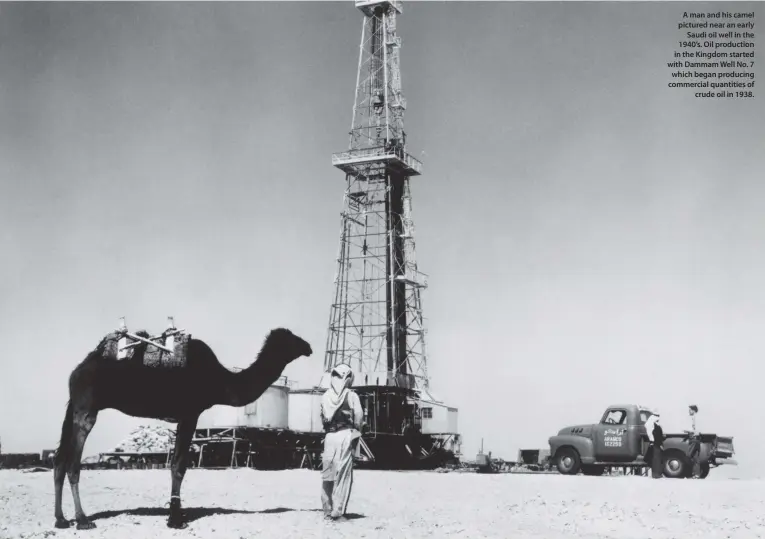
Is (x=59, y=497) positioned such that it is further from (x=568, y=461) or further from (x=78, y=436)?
(x=568, y=461)

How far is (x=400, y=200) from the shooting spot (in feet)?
210

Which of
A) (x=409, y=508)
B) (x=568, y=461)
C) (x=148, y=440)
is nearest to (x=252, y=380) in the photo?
(x=409, y=508)

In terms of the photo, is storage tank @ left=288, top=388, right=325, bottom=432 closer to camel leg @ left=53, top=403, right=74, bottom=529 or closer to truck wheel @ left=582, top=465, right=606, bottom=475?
truck wheel @ left=582, top=465, right=606, bottom=475

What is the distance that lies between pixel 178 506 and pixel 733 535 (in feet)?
28.4

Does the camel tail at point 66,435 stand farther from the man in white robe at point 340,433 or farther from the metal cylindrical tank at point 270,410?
the metal cylindrical tank at point 270,410

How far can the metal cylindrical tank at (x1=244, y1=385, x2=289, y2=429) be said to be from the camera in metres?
49.8

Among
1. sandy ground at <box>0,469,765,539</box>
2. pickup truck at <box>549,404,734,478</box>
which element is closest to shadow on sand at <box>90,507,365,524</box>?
sandy ground at <box>0,469,765,539</box>

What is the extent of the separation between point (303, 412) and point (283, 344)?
40956mm

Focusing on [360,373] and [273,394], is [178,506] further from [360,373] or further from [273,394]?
[360,373]

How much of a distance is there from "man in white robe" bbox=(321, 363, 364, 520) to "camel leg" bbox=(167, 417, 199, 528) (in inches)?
81.3

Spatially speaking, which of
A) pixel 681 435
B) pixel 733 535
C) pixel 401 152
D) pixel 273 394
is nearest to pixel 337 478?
pixel 733 535

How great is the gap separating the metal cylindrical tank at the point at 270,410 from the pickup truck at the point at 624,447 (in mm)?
22979

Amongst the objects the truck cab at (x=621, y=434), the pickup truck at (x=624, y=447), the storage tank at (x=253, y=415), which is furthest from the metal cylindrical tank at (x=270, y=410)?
the truck cab at (x=621, y=434)

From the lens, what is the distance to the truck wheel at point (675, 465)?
2705 centimetres
